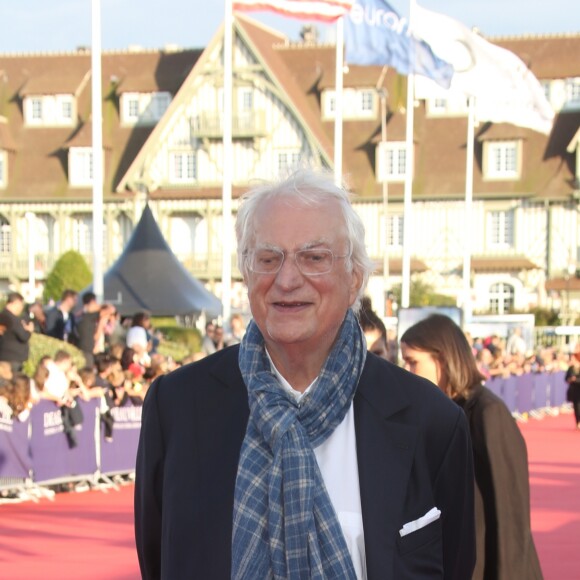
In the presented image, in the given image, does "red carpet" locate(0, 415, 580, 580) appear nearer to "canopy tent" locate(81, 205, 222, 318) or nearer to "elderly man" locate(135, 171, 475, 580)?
"elderly man" locate(135, 171, 475, 580)

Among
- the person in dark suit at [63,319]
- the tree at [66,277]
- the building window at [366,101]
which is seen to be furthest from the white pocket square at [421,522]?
the building window at [366,101]

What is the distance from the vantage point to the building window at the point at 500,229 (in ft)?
185

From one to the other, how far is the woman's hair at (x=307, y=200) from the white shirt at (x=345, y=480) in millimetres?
357

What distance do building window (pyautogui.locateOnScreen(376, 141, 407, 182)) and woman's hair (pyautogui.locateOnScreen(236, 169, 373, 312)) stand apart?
53245mm

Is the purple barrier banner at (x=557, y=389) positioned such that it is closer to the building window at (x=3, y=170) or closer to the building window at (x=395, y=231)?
the building window at (x=395, y=231)

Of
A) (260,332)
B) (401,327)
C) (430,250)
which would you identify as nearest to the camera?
(260,332)

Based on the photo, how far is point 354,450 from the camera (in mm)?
3393

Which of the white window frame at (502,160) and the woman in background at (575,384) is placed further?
the white window frame at (502,160)

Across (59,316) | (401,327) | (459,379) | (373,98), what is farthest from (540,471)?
(373,98)

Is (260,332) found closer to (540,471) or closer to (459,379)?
(459,379)

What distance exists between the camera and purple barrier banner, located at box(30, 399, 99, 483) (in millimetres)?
14484

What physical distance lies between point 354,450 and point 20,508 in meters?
10.9

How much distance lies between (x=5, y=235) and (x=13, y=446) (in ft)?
151

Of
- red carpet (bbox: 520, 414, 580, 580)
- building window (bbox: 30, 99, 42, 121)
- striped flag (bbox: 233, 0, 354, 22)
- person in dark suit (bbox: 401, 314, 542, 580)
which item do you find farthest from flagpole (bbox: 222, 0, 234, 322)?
building window (bbox: 30, 99, 42, 121)
